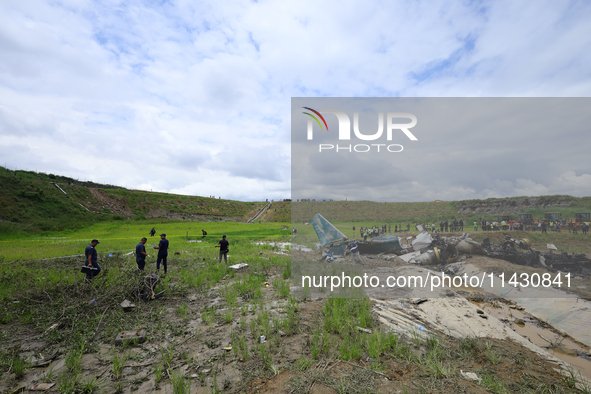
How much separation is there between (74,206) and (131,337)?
183 ft

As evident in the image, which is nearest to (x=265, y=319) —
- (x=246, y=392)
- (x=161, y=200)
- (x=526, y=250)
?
(x=246, y=392)

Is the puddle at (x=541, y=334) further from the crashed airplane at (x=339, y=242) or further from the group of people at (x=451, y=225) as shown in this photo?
the crashed airplane at (x=339, y=242)

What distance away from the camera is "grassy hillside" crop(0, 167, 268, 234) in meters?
36.3

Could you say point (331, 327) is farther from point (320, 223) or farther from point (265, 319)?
point (320, 223)

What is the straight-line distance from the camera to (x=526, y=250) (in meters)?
11.5

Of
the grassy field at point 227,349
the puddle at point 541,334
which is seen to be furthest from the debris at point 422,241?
the grassy field at point 227,349

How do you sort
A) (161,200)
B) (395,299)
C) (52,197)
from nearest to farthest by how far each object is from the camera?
(395,299) < (52,197) < (161,200)

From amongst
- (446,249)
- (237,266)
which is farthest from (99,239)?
(446,249)

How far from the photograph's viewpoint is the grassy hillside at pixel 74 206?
3631 centimetres

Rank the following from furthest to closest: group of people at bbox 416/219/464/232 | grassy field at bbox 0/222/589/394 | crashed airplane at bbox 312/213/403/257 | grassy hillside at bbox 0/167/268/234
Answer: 1. grassy hillside at bbox 0/167/268/234
2. crashed airplane at bbox 312/213/403/257
3. group of people at bbox 416/219/464/232
4. grassy field at bbox 0/222/589/394

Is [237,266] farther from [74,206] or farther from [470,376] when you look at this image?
[74,206]

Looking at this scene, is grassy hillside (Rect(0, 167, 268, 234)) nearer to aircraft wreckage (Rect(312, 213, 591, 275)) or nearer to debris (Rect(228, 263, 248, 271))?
debris (Rect(228, 263, 248, 271))

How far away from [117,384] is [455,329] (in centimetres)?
855

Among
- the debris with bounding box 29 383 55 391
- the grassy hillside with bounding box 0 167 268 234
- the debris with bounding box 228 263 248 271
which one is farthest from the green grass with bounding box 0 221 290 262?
the debris with bounding box 29 383 55 391
